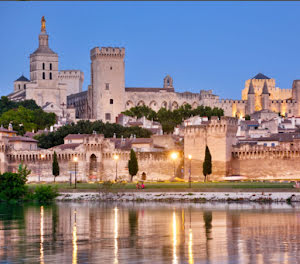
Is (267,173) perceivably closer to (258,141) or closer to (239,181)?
(239,181)

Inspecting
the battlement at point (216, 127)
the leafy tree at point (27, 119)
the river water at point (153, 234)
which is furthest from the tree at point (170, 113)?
the river water at point (153, 234)

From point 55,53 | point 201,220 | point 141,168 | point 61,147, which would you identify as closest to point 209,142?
point 141,168

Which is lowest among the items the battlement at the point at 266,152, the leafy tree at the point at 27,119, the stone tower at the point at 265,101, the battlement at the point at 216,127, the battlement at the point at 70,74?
the battlement at the point at 266,152

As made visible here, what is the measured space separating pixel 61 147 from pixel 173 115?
43.1 meters

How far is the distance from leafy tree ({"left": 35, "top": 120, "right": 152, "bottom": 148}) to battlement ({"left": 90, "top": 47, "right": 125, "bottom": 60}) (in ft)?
99.3

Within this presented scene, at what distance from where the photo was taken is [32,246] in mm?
28969

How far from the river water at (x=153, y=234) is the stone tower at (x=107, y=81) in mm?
69774

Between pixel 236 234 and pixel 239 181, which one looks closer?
pixel 236 234

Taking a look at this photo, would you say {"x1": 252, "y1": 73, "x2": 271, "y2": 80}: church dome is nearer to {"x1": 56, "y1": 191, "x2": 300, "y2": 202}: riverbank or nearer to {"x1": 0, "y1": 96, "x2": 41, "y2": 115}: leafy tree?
{"x1": 0, "y1": 96, "x2": 41, "y2": 115}: leafy tree

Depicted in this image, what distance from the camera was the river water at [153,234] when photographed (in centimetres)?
2592

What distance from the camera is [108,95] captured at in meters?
119

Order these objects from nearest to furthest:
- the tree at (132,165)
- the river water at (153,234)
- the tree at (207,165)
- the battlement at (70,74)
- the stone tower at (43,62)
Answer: the river water at (153,234) < the tree at (207,165) < the tree at (132,165) < the stone tower at (43,62) < the battlement at (70,74)

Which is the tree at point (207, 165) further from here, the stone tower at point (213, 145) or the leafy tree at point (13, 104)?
the leafy tree at point (13, 104)

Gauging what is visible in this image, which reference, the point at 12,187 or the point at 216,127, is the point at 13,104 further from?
the point at 12,187
